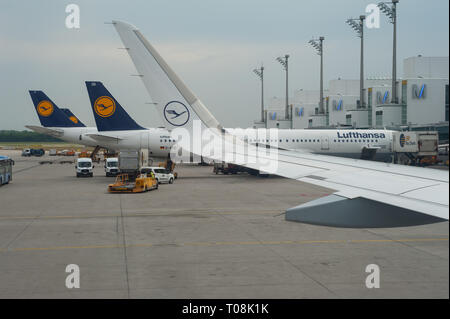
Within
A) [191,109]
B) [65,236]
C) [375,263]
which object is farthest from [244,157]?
[65,236]

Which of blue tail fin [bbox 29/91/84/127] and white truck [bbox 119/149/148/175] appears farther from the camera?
blue tail fin [bbox 29/91/84/127]

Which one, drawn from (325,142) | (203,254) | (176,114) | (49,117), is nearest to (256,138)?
(325,142)

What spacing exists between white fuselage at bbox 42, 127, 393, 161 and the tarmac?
58.0 ft

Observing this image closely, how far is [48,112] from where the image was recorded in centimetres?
6281

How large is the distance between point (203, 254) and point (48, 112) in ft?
173

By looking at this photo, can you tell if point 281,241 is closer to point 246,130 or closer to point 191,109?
point 191,109

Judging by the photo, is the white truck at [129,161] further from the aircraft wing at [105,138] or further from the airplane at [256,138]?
the aircraft wing at [105,138]

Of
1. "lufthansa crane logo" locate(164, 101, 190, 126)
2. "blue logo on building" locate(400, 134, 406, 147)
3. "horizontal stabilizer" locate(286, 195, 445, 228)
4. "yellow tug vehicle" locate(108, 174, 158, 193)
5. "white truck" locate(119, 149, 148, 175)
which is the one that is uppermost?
"lufthansa crane logo" locate(164, 101, 190, 126)

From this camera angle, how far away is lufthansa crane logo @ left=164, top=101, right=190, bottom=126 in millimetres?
9242

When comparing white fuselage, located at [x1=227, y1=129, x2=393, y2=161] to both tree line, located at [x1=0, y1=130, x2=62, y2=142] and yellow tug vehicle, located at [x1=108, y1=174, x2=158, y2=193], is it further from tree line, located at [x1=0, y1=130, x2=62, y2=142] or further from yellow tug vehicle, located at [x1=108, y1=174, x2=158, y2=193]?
tree line, located at [x1=0, y1=130, x2=62, y2=142]

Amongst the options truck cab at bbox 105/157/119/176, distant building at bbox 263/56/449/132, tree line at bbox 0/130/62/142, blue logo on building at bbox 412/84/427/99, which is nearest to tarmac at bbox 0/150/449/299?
truck cab at bbox 105/157/119/176

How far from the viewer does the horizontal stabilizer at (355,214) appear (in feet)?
19.7

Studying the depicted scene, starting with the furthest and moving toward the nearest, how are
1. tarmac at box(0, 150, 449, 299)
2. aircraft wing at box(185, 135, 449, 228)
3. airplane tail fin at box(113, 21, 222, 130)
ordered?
tarmac at box(0, 150, 449, 299) → airplane tail fin at box(113, 21, 222, 130) → aircraft wing at box(185, 135, 449, 228)

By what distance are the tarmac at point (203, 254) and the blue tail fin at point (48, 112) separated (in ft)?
119
